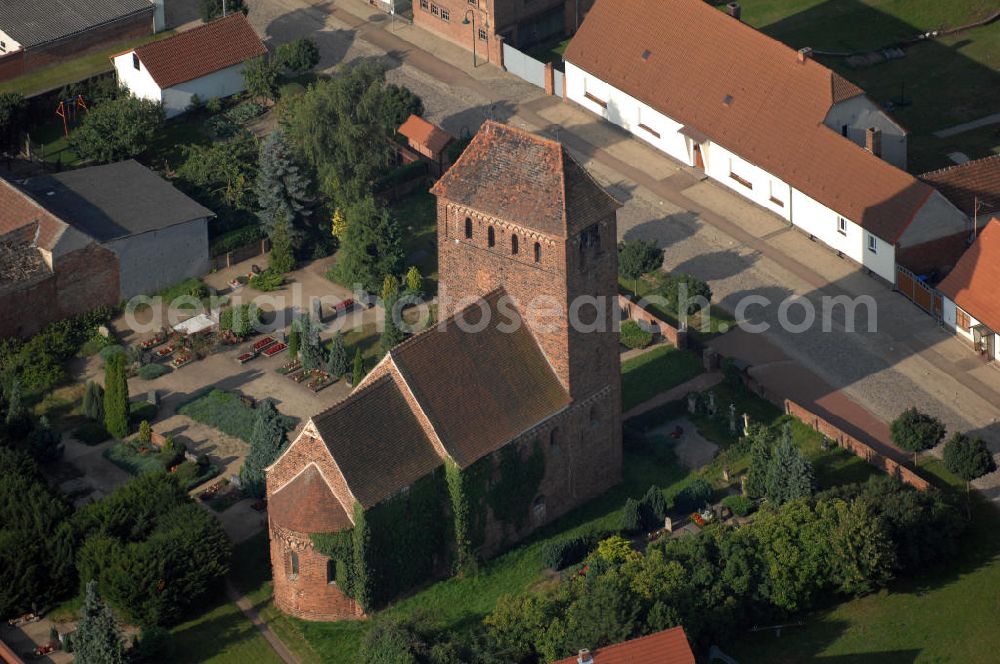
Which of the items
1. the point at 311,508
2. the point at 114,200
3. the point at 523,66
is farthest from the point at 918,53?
the point at 311,508

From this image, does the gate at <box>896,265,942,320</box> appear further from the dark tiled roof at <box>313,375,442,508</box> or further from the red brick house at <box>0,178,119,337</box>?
the red brick house at <box>0,178,119,337</box>

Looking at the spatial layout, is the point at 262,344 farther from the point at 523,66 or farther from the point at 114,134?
the point at 523,66

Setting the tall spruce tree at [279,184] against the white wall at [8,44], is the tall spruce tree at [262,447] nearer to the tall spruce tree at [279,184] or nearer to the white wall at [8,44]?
the tall spruce tree at [279,184]

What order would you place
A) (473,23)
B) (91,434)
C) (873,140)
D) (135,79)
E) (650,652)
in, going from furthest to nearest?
(473,23), (135,79), (873,140), (91,434), (650,652)

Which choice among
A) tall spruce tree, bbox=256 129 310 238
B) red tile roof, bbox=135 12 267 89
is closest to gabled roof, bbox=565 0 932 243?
red tile roof, bbox=135 12 267 89

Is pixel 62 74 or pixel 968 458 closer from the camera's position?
pixel 968 458

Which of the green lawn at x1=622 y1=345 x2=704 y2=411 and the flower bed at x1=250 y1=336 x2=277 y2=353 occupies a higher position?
the green lawn at x1=622 y1=345 x2=704 y2=411

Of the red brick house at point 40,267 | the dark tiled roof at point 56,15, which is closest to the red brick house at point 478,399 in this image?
the red brick house at point 40,267
